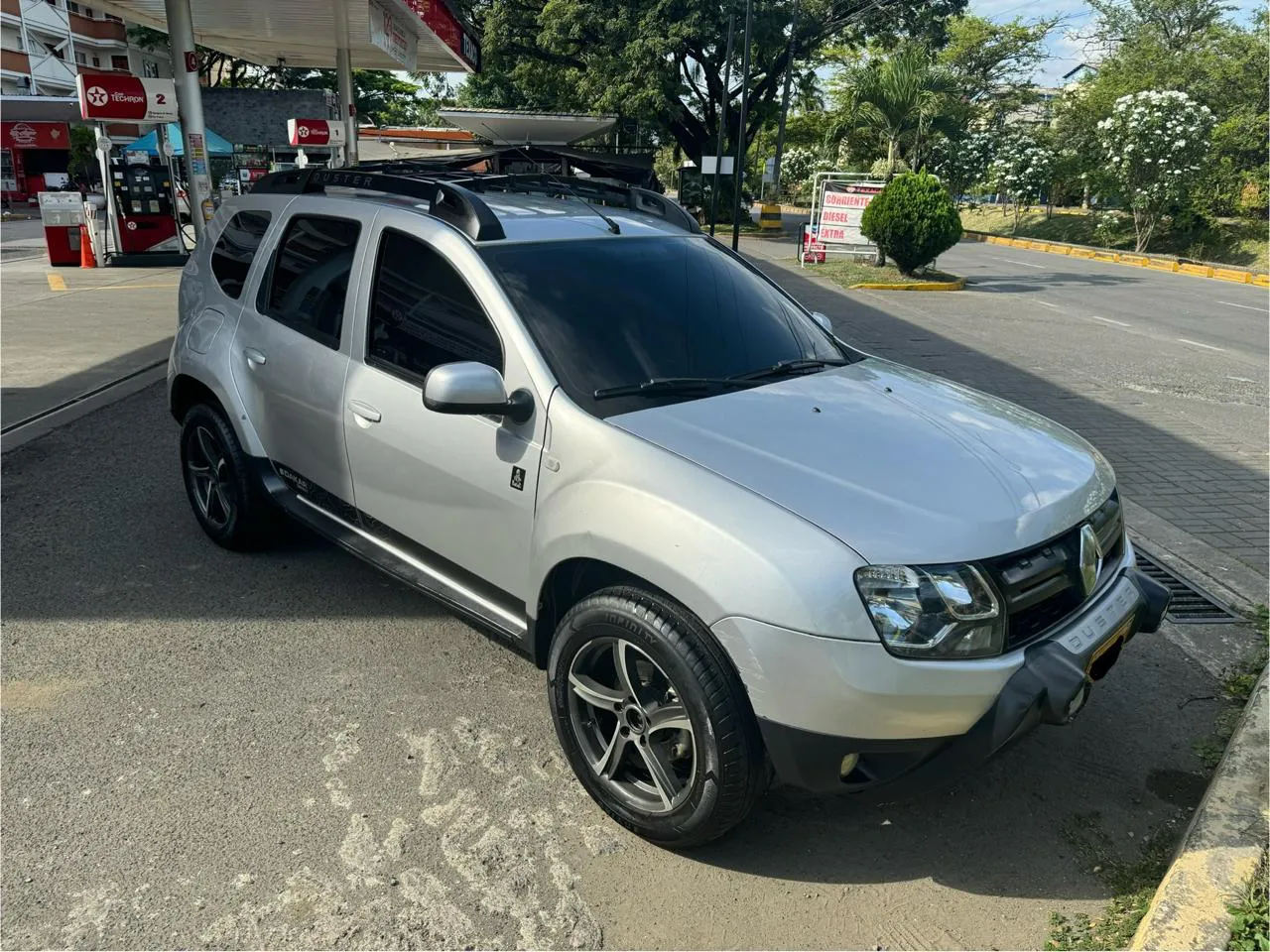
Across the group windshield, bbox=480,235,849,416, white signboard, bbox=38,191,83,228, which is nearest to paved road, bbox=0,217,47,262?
white signboard, bbox=38,191,83,228

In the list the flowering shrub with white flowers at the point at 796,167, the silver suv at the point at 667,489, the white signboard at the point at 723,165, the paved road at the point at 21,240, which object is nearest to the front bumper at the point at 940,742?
the silver suv at the point at 667,489

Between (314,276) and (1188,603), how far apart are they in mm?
4335

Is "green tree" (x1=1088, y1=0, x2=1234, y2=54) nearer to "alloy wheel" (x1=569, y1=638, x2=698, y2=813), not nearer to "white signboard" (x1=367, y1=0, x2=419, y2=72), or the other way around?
"white signboard" (x1=367, y1=0, x2=419, y2=72)

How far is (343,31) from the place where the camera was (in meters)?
15.2

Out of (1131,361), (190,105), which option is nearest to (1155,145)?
(1131,361)

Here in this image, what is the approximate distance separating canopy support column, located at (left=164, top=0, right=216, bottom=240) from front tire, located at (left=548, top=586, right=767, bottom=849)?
32.6 feet

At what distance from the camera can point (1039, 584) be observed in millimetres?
2586

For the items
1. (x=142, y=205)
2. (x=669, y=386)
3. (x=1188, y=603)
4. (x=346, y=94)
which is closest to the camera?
(x=669, y=386)

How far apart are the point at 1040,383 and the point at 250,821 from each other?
328 inches

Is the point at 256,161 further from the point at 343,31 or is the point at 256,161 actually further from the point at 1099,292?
the point at 1099,292

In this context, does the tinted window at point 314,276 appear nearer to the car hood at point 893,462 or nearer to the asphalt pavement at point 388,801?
the asphalt pavement at point 388,801

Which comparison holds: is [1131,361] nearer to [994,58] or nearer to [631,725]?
[631,725]

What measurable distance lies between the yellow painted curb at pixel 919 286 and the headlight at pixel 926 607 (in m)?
15.2

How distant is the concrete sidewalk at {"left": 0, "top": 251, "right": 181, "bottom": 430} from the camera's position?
7875 mm
